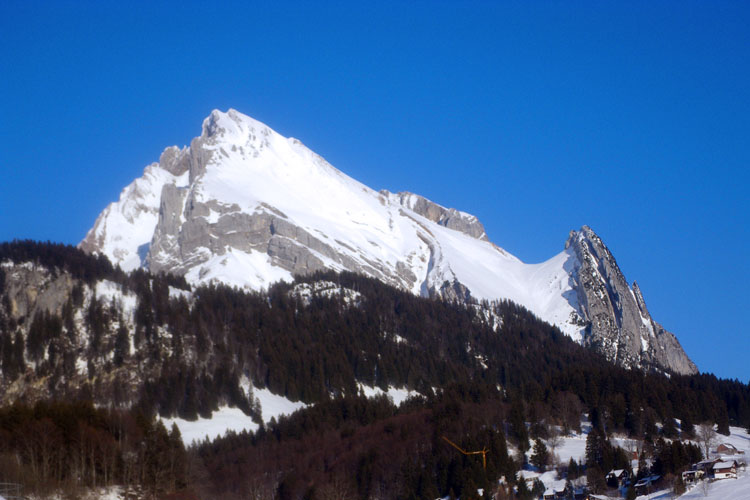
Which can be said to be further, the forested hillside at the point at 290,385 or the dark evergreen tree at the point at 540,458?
the forested hillside at the point at 290,385

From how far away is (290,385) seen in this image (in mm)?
170500

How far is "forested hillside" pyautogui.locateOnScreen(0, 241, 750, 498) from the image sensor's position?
114 metres

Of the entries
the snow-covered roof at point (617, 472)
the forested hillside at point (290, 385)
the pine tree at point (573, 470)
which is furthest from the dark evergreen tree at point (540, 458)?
the snow-covered roof at point (617, 472)

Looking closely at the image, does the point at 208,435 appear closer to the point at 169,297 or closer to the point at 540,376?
the point at 169,297

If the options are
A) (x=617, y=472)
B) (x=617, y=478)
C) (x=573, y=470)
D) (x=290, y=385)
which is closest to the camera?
(x=617, y=478)

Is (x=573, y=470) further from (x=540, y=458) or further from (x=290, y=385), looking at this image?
(x=290, y=385)

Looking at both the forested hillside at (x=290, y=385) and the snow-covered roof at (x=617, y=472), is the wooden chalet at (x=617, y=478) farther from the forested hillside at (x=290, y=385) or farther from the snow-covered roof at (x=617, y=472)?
the forested hillside at (x=290, y=385)

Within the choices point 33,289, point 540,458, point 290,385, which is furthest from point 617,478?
point 33,289

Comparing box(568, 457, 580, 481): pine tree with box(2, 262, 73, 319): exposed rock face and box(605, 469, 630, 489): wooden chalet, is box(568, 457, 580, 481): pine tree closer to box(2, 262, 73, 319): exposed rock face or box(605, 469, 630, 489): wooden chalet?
box(605, 469, 630, 489): wooden chalet

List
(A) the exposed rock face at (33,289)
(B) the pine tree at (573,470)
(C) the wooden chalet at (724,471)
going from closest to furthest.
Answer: (C) the wooden chalet at (724,471) → (B) the pine tree at (573,470) → (A) the exposed rock face at (33,289)

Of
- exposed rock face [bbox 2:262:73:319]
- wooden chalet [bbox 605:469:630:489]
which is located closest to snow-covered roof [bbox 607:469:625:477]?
wooden chalet [bbox 605:469:630:489]

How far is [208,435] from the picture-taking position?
5635 inches

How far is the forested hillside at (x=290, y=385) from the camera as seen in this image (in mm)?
114062

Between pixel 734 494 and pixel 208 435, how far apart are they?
257ft
